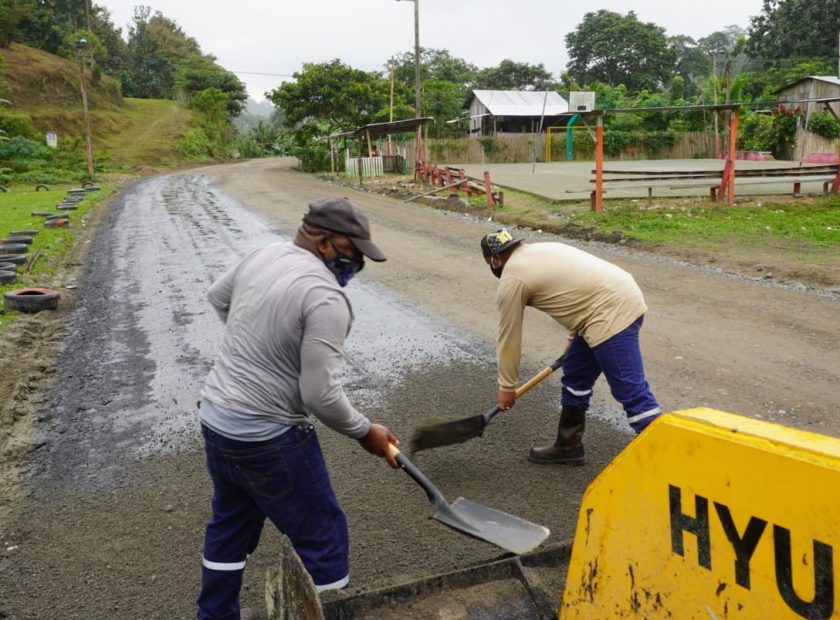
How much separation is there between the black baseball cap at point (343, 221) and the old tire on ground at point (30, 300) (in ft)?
23.6

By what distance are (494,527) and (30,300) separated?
716cm

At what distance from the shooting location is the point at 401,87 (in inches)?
1529

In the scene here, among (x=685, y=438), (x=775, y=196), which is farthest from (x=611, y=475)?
(x=775, y=196)

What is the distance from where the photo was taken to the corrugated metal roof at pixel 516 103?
45.2 m

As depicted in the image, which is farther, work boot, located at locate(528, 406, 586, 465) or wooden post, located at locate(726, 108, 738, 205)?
wooden post, located at locate(726, 108, 738, 205)

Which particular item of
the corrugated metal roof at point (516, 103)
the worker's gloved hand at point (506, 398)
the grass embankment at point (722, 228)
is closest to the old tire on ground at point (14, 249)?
the grass embankment at point (722, 228)

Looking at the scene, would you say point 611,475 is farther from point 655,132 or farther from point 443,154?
point 655,132

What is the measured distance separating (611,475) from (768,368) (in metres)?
4.53

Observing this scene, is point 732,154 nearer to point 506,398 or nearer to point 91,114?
point 506,398

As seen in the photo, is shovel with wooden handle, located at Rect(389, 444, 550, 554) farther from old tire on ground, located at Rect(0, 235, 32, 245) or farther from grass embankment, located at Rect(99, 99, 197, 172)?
grass embankment, located at Rect(99, 99, 197, 172)

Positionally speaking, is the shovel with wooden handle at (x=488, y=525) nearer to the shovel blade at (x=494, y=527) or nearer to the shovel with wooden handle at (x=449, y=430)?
the shovel blade at (x=494, y=527)

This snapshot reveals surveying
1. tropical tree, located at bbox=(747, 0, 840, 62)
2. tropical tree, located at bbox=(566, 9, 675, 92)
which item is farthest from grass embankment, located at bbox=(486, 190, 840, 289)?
tropical tree, located at bbox=(566, 9, 675, 92)

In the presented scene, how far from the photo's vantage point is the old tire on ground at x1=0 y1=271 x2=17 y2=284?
9703 millimetres

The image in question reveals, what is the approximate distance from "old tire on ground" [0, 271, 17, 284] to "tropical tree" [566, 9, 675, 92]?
202ft
